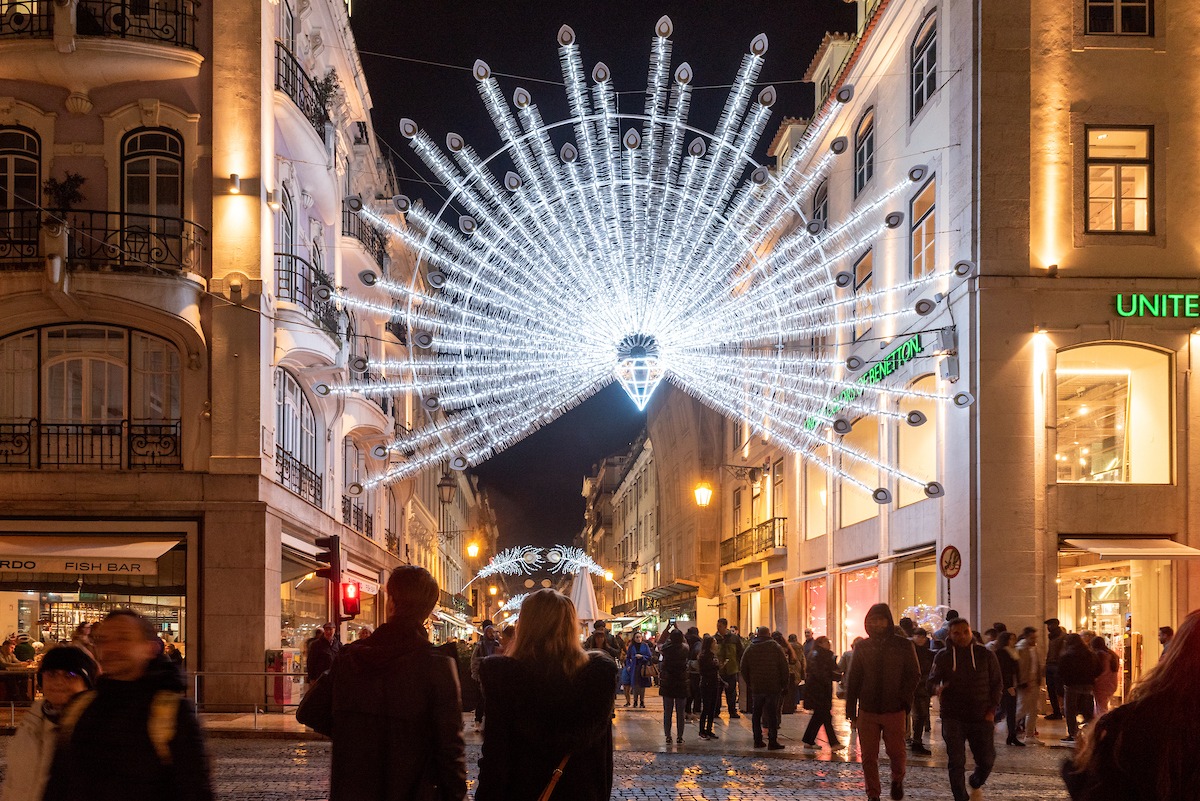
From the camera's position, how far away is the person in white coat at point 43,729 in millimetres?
4969

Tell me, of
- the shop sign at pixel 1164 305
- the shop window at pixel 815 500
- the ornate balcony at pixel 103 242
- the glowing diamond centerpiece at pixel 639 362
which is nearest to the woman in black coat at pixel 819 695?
the glowing diamond centerpiece at pixel 639 362

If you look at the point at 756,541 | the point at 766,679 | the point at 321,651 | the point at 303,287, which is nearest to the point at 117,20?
the point at 303,287

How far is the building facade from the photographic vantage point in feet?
72.9

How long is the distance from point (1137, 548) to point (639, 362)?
33.4 feet

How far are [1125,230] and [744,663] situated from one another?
11.4 meters

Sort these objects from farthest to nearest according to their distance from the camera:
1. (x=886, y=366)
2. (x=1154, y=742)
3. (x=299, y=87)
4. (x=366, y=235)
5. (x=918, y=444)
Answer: (x=366, y=235) < (x=886, y=366) < (x=918, y=444) < (x=299, y=87) < (x=1154, y=742)

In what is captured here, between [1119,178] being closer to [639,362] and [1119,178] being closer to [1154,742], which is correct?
[639,362]

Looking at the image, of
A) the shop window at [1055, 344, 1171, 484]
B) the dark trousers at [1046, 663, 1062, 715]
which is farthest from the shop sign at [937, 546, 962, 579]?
the shop window at [1055, 344, 1171, 484]

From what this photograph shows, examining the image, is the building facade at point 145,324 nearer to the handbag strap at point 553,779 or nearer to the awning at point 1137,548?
the awning at point 1137,548

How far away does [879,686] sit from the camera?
10836 millimetres

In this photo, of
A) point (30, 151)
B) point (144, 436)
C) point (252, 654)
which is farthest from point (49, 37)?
point (252, 654)

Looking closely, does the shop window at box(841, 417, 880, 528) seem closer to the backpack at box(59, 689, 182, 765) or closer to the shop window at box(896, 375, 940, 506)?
the shop window at box(896, 375, 940, 506)

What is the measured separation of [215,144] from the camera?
23016 millimetres

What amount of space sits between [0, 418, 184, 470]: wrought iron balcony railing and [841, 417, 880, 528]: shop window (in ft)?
48.9
